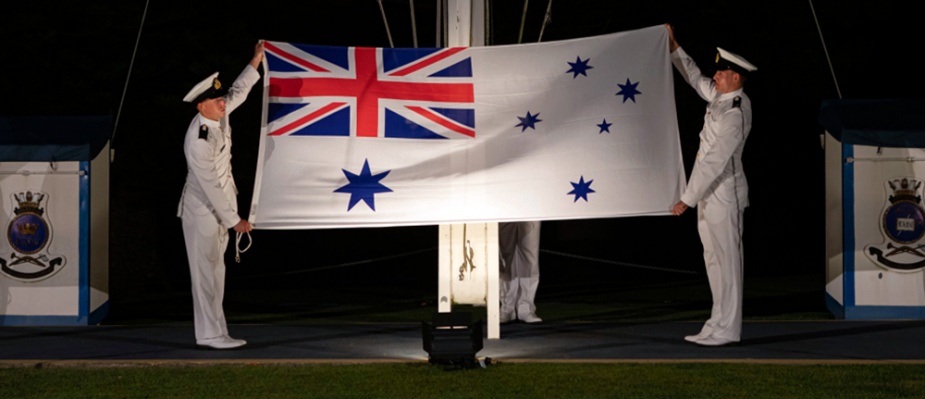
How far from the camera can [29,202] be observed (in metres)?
11.2

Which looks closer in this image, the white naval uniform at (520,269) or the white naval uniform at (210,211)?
the white naval uniform at (210,211)

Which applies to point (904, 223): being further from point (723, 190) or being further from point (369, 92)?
point (369, 92)

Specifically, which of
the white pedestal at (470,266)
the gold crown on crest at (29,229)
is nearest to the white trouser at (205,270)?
the white pedestal at (470,266)

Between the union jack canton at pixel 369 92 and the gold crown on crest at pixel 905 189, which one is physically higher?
the union jack canton at pixel 369 92

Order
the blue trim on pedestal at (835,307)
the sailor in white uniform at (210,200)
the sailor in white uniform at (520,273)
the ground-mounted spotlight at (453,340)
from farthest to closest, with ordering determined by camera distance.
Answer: the blue trim on pedestal at (835,307) < the sailor in white uniform at (520,273) < the sailor in white uniform at (210,200) < the ground-mounted spotlight at (453,340)

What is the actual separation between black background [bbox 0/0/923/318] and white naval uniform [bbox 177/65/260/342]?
5875mm

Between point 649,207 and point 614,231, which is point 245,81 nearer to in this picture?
point 649,207

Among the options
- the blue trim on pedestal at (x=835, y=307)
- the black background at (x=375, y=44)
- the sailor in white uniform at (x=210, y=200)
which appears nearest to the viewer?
the sailor in white uniform at (x=210, y=200)

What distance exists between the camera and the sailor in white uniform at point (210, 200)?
902 cm

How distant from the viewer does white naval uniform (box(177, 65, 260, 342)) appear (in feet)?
29.7

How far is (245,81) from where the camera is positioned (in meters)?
9.20

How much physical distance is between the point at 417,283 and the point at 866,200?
8443 millimetres

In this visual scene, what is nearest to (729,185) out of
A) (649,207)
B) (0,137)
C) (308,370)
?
(649,207)

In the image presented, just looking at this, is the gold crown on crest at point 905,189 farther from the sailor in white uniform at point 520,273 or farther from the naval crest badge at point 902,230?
the sailor in white uniform at point 520,273
